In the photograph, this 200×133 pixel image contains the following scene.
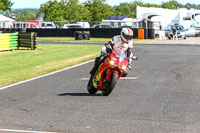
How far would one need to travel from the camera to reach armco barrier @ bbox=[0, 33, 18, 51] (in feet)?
88.0

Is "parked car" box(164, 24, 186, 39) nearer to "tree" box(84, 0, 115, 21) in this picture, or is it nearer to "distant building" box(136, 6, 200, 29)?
"distant building" box(136, 6, 200, 29)

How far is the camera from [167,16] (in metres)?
57.4

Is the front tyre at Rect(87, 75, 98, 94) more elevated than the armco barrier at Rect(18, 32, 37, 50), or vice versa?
the armco barrier at Rect(18, 32, 37, 50)

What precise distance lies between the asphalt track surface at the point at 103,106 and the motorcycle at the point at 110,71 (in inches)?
10.6

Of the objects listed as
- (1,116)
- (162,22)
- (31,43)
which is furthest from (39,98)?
(162,22)

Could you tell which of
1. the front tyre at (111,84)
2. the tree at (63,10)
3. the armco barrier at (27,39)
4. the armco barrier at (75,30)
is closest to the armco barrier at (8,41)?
the armco barrier at (27,39)

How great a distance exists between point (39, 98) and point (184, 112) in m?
3.30

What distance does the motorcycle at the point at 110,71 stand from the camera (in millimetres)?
9789

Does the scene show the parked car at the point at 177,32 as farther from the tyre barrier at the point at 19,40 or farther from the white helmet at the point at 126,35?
the white helmet at the point at 126,35

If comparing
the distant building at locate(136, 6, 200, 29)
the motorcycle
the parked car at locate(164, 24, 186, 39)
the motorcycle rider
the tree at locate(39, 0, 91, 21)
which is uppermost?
the tree at locate(39, 0, 91, 21)

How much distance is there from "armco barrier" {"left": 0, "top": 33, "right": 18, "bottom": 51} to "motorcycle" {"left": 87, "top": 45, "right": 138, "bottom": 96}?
17.3 m

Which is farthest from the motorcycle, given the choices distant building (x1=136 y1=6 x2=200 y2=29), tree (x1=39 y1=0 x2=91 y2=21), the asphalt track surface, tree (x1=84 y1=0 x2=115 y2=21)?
tree (x1=84 y1=0 x2=115 y2=21)

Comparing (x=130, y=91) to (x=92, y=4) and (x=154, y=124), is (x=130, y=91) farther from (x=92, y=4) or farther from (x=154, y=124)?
(x=92, y=4)

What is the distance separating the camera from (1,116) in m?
7.95
